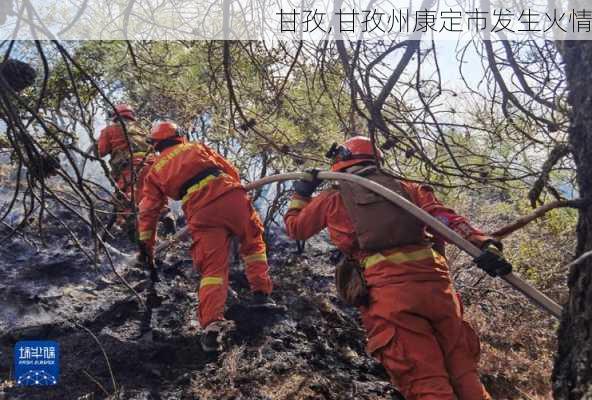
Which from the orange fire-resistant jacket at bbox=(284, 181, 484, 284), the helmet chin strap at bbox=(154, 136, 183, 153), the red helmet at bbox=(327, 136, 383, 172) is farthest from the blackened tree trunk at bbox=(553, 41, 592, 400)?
the helmet chin strap at bbox=(154, 136, 183, 153)

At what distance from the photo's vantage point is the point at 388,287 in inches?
107

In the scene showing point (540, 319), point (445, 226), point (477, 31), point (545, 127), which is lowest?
point (540, 319)

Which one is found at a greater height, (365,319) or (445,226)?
(445,226)

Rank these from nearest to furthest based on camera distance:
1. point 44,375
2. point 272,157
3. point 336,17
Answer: point 336,17 → point 44,375 → point 272,157

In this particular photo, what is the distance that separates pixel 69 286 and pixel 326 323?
7.95ft

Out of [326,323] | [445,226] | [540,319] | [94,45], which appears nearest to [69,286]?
[326,323]

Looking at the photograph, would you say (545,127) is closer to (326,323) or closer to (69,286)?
(326,323)

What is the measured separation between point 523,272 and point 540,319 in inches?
25.5

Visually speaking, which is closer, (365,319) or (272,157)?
(365,319)

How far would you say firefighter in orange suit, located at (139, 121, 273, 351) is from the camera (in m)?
3.73

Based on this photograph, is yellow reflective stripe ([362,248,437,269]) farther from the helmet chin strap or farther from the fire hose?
the helmet chin strap

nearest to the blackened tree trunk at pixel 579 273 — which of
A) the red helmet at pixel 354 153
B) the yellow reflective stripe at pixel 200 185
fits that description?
the red helmet at pixel 354 153

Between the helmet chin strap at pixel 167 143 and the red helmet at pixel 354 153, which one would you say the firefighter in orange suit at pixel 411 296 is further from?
the helmet chin strap at pixel 167 143

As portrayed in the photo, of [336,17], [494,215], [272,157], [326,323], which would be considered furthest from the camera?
[494,215]
